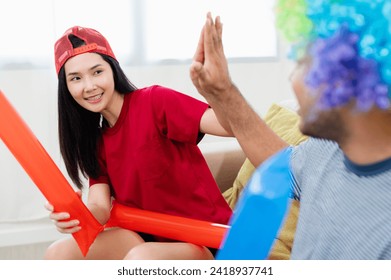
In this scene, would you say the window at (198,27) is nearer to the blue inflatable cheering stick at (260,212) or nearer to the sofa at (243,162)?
the sofa at (243,162)

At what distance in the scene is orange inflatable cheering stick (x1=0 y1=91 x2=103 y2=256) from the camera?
106cm

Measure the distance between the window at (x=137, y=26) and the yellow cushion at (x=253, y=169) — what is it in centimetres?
69

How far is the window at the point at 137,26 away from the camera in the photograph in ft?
7.12

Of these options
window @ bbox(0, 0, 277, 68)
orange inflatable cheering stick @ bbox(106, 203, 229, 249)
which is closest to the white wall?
window @ bbox(0, 0, 277, 68)

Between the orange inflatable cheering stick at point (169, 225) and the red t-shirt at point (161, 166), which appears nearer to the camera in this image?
the orange inflatable cheering stick at point (169, 225)

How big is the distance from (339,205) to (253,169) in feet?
2.42

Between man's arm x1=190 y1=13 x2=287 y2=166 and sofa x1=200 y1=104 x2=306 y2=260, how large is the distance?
39cm

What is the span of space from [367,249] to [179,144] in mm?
688

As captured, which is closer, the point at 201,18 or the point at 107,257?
the point at 107,257

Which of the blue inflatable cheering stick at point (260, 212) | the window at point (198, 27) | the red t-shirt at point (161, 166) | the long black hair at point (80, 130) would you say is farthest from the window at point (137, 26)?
the blue inflatable cheering stick at point (260, 212)

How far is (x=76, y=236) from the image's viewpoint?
1.27 meters

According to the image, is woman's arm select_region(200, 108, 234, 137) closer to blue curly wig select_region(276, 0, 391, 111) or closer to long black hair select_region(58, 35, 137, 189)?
long black hair select_region(58, 35, 137, 189)

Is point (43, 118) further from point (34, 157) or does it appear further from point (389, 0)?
point (389, 0)
